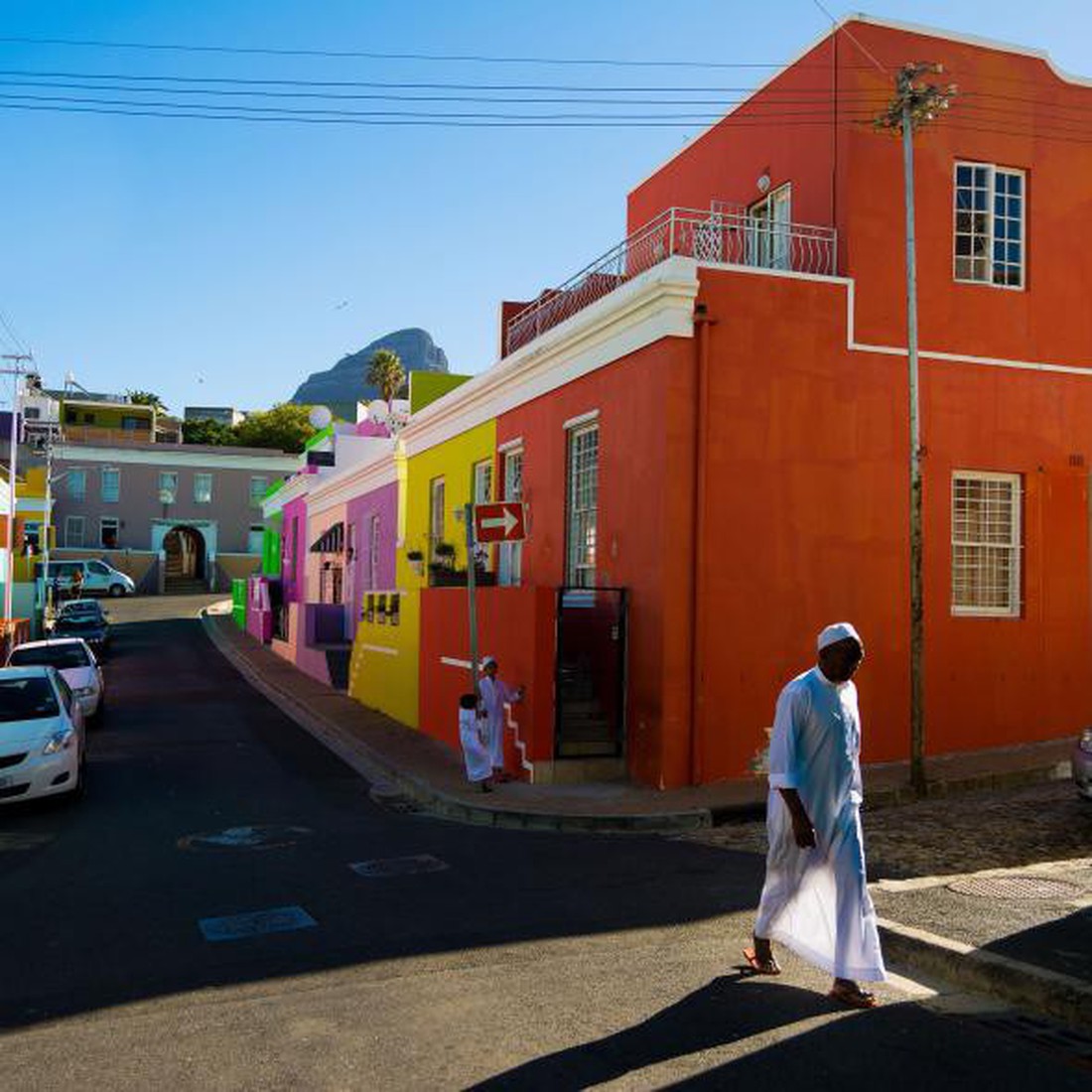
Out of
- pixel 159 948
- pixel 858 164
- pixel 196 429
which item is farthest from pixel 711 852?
pixel 196 429

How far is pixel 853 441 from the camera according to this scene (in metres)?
13.0

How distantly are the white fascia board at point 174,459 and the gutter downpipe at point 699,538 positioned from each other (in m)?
51.0

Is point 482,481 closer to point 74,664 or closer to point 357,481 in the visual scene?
point 74,664

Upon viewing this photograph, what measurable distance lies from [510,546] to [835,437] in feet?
20.2

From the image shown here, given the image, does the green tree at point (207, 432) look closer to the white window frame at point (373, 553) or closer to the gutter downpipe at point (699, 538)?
→ the white window frame at point (373, 553)

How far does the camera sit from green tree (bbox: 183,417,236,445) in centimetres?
8062

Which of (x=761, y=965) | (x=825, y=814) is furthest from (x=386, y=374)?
(x=825, y=814)

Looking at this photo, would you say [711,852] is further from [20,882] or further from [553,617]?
[20,882]

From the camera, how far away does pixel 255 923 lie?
688 centimetres

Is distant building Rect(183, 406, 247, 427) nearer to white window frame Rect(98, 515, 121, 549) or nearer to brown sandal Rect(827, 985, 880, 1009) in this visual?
white window frame Rect(98, 515, 121, 549)

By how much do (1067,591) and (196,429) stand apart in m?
78.6

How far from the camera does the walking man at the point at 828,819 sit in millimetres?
5270

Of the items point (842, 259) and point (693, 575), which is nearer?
point (693, 575)

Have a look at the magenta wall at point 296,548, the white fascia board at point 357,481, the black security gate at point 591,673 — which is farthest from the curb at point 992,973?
the magenta wall at point 296,548
